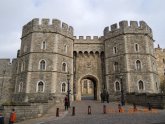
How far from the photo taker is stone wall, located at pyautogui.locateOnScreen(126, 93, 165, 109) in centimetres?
1603

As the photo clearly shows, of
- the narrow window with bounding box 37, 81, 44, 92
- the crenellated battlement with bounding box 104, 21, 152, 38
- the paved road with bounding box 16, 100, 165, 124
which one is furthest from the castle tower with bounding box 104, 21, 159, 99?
the paved road with bounding box 16, 100, 165, 124

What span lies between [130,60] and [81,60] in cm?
729

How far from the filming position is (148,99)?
17797 millimetres

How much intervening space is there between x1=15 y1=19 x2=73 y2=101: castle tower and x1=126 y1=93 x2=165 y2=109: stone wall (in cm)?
860

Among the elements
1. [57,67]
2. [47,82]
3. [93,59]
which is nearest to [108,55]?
[93,59]

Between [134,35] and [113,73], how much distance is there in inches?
237

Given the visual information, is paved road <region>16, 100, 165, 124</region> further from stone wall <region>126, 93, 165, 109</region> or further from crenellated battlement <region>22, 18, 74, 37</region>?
crenellated battlement <region>22, 18, 74, 37</region>

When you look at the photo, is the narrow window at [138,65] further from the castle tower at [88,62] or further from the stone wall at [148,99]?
the castle tower at [88,62]

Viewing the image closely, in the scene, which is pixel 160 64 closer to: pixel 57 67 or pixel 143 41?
pixel 143 41

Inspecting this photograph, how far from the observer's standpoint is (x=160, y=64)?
37.1 metres

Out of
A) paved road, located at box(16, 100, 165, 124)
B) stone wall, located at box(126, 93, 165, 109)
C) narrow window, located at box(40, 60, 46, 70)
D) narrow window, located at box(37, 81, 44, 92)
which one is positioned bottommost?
paved road, located at box(16, 100, 165, 124)

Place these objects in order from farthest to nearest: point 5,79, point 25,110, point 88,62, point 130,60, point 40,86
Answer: point 5,79 → point 88,62 → point 130,60 → point 40,86 → point 25,110

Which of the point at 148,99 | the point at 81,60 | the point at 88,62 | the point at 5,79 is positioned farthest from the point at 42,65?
the point at 5,79

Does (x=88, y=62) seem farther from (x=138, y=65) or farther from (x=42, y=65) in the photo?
(x=138, y=65)
